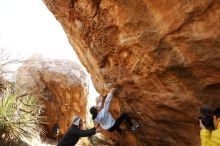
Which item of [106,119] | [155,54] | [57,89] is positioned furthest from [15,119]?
[57,89]

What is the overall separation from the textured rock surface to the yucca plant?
16.9ft

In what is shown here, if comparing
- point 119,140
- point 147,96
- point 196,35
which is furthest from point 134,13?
point 119,140

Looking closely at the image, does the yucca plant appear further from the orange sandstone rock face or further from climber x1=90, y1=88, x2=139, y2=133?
the orange sandstone rock face

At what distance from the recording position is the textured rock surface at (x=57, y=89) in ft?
55.0

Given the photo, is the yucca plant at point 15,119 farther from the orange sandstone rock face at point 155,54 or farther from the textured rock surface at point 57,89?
the textured rock surface at point 57,89

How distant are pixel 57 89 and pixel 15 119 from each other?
6.55 m

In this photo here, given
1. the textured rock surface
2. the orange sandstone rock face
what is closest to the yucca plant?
the orange sandstone rock face

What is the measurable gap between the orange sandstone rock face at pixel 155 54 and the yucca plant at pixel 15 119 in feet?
9.86

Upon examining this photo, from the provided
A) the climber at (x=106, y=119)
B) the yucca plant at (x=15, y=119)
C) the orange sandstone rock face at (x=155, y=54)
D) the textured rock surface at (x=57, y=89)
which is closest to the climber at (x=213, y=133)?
the orange sandstone rock face at (x=155, y=54)

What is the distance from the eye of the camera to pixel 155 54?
668 centimetres

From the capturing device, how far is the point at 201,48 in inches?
233

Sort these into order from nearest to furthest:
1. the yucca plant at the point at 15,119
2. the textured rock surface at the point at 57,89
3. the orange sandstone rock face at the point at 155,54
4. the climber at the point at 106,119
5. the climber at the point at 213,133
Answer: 1. the climber at the point at 213,133
2. the orange sandstone rock face at the point at 155,54
3. the climber at the point at 106,119
4. the yucca plant at the point at 15,119
5. the textured rock surface at the point at 57,89

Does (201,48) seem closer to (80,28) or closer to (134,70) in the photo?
(134,70)

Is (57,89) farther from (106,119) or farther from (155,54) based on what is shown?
(155,54)
